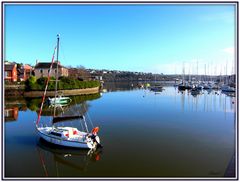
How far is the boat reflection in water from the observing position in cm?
1304

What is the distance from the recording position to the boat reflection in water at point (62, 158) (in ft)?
42.8

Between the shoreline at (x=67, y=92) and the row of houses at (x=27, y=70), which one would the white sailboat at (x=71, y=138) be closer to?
the shoreline at (x=67, y=92)

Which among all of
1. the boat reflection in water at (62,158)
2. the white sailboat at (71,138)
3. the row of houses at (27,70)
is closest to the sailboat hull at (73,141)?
the white sailboat at (71,138)

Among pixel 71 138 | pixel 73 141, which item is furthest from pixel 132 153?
pixel 71 138

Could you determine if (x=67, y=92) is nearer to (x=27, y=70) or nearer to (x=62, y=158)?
(x=27, y=70)

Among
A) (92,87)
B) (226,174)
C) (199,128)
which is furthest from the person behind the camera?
(92,87)

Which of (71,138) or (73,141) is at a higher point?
(71,138)

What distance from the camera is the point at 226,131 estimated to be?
2067 centimetres

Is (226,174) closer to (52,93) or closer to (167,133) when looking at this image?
(167,133)

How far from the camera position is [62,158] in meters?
14.6

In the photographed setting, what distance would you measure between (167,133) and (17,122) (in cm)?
1356

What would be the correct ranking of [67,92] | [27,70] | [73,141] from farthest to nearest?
1. [27,70]
2. [67,92]
3. [73,141]

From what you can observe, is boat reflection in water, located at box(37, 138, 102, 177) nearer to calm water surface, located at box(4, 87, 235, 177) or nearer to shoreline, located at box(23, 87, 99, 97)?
calm water surface, located at box(4, 87, 235, 177)

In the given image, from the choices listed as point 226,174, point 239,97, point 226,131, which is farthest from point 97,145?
point 226,131
